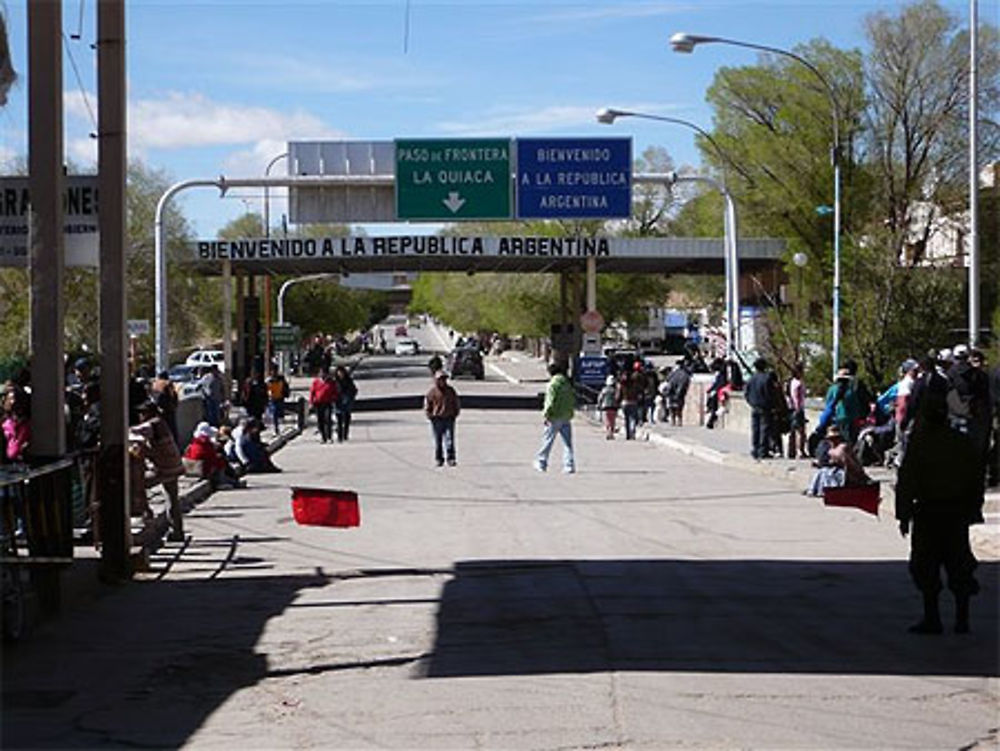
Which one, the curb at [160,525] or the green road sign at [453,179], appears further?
the green road sign at [453,179]

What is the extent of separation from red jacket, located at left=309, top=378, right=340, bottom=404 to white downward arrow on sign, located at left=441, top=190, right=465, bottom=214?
23.9 ft

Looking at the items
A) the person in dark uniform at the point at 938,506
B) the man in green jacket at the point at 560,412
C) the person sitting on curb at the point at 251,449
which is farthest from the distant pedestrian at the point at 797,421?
the person in dark uniform at the point at 938,506

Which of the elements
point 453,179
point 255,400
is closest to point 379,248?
point 453,179

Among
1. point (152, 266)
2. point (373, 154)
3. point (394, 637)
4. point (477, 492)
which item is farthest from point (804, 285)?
point (394, 637)

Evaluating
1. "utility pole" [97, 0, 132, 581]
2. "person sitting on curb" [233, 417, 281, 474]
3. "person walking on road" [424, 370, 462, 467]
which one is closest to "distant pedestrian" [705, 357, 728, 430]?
"person walking on road" [424, 370, 462, 467]

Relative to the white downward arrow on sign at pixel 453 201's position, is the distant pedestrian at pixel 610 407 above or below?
below

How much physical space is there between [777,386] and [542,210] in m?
16.0

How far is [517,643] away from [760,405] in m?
16.7

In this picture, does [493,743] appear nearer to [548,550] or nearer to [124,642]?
[124,642]

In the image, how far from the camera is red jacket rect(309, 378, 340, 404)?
3556 cm

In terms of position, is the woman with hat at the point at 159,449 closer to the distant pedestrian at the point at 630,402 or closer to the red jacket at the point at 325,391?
the red jacket at the point at 325,391

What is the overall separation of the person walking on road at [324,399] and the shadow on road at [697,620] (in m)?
21.2

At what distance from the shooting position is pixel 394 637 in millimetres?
10812

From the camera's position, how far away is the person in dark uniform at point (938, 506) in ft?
34.6
